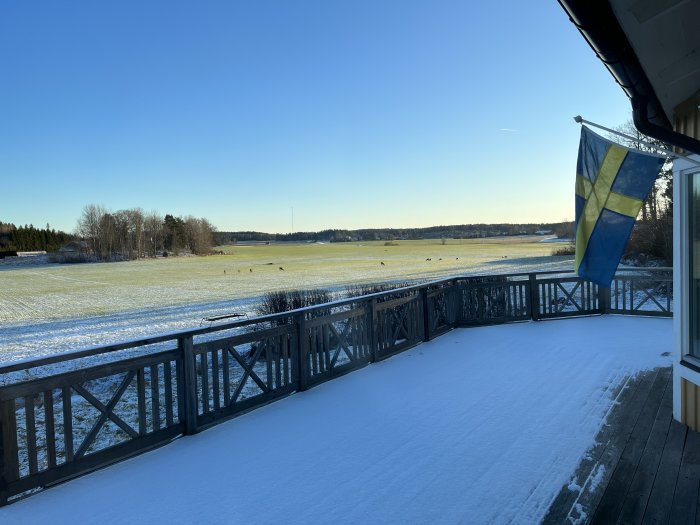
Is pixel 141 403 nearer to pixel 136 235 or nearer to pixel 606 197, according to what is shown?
pixel 606 197

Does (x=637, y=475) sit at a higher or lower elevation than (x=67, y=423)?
lower

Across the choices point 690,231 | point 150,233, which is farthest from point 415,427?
point 150,233

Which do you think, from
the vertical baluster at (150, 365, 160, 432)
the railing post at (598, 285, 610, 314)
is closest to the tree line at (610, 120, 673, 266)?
the railing post at (598, 285, 610, 314)

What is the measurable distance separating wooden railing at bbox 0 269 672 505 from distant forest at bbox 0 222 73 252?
406ft

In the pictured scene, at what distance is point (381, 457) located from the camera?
12.7 feet

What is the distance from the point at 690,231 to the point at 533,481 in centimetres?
251

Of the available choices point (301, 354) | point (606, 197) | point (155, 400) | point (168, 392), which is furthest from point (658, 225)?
point (155, 400)

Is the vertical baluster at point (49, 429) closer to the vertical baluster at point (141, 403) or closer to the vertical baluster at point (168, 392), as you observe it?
the vertical baluster at point (141, 403)

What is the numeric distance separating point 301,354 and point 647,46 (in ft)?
14.2

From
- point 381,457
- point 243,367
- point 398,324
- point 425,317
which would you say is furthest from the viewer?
point 425,317

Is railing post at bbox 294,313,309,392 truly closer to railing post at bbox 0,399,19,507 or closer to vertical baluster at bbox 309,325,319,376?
vertical baluster at bbox 309,325,319,376

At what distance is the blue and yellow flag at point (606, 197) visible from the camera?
12.6 feet

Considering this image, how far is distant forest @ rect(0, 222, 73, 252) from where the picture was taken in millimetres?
115500

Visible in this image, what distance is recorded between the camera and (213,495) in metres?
3.35
